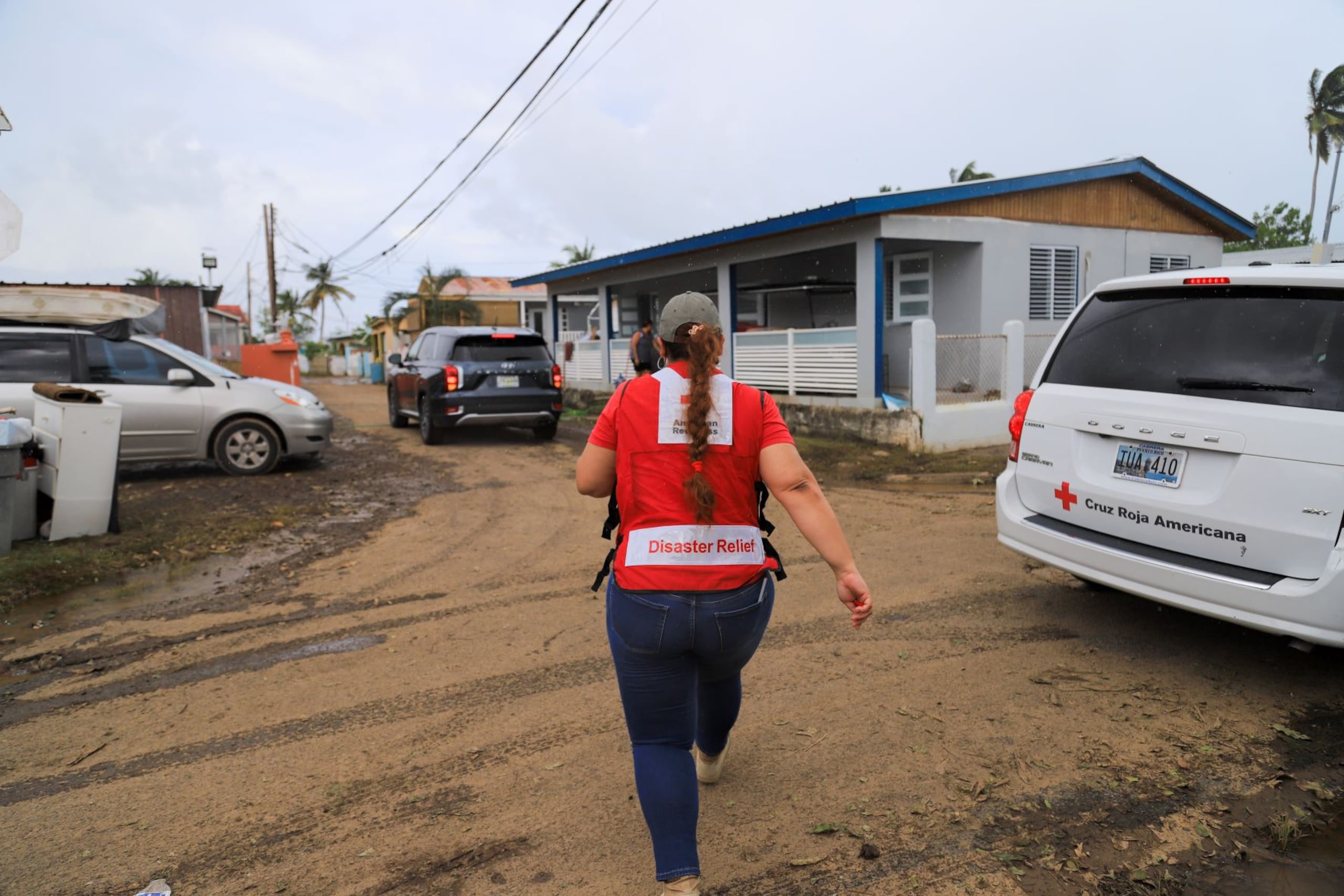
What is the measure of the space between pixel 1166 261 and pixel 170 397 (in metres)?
16.2

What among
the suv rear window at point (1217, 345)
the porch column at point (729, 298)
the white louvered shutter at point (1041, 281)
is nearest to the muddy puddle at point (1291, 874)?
the suv rear window at point (1217, 345)

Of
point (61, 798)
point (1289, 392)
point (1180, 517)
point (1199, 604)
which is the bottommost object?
point (61, 798)

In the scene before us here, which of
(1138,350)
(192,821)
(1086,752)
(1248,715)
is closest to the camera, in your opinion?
(192,821)

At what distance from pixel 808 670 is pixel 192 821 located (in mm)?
2640

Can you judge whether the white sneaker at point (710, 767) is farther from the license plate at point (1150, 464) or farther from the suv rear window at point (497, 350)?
the suv rear window at point (497, 350)

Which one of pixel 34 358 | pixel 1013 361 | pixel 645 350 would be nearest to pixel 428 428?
pixel 645 350

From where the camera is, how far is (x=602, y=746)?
3438mm

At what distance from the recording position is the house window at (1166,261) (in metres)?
15.4

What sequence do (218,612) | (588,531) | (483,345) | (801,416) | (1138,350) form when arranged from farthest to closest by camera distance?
(801,416)
(483,345)
(588,531)
(218,612)
(1138,350)

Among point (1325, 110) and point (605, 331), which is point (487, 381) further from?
point (1325, 110)

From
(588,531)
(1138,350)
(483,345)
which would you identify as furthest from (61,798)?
(483,345)

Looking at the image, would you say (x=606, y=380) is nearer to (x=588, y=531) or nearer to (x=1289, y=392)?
(x=588, y=531)

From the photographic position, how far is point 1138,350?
409 centimetres

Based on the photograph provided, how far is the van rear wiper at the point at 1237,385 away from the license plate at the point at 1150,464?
0.30 m
